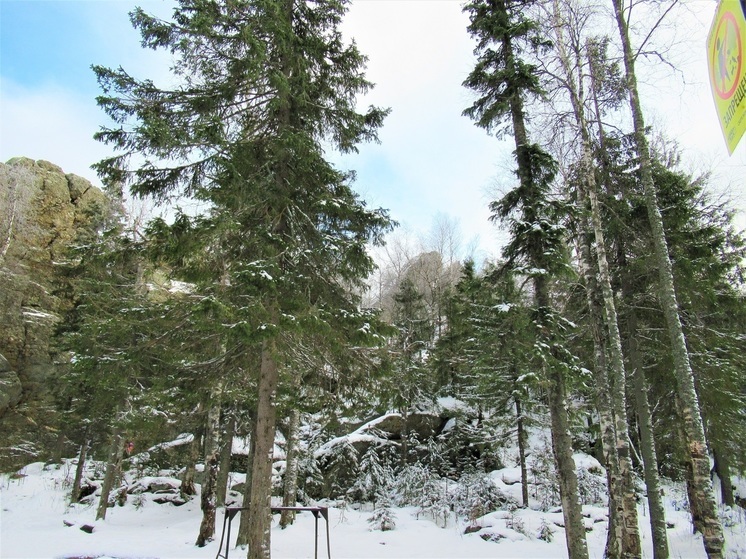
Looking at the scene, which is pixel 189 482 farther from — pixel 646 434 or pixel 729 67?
pixel 729 67

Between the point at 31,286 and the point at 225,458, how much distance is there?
17.3 meters

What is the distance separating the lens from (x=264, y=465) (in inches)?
281

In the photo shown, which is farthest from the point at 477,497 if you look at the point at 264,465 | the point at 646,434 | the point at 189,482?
the point at 189,482

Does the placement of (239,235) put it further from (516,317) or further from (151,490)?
(151,490)

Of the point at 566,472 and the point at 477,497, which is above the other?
the point at 566,472

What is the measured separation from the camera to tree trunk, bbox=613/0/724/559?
6156 millimetres

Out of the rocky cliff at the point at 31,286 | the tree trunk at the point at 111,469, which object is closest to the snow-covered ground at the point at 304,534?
the tree trunk at the point at 111,469

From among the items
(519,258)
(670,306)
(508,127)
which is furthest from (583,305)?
(508,127)

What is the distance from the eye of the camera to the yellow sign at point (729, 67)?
221cm

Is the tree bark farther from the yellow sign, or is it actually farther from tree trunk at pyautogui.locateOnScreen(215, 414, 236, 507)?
tree trunk at pyautogui.locateOnScreen(215, 414, 236, 507)

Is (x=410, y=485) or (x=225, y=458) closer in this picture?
(x=225, y=458)

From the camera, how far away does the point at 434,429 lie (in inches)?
834

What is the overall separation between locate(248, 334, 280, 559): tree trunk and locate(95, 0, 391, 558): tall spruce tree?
18 mm

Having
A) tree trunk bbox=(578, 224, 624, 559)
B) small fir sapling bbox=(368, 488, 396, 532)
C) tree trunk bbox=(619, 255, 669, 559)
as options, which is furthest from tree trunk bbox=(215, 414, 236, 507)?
tree trunk bbox=(619, 255, 669, 559)
